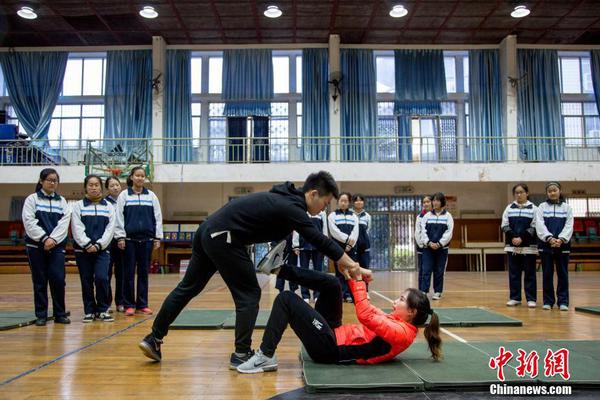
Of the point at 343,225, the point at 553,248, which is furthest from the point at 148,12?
the point at 553,248

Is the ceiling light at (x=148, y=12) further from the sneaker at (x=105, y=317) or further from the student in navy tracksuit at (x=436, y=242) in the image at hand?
the sneaker at (x=105, y=317)

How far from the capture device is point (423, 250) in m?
6.57

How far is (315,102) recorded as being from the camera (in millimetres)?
14875

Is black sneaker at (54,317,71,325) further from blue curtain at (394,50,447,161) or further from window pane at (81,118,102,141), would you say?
window pane at (81,118,102,141)

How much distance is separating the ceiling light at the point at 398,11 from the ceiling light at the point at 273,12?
2.73 m

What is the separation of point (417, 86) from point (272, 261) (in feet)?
42.9

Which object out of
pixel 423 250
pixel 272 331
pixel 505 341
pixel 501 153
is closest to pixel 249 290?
pixel 272 331

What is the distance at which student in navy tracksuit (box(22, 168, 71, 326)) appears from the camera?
4520mm

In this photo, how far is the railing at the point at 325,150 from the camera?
47.2 ft

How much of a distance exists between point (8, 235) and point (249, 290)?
577 inches

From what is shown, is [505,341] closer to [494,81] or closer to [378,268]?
[378,268]

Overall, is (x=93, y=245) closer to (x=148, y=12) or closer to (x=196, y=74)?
(x=148, y=12)

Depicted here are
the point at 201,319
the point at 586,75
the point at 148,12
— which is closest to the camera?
the point at 201,319

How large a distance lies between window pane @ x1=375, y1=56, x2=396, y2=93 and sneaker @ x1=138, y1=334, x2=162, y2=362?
1338 centimetres
